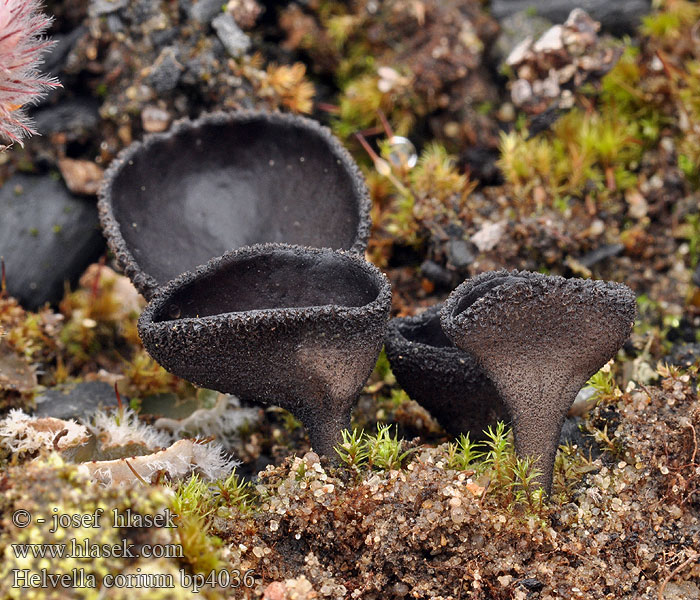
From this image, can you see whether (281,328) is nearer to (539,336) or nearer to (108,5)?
(539,336)

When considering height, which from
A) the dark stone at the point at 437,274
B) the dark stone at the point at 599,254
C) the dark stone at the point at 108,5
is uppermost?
the dark stone at the point at 108,5

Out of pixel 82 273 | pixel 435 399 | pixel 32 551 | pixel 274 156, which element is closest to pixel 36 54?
pixel 274 156

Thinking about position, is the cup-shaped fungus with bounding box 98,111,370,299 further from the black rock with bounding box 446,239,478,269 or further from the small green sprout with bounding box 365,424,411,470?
the small green sprout with bounding box 365,424,411,470

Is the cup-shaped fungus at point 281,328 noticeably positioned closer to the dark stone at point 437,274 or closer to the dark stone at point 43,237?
the dark stone at point 437,274

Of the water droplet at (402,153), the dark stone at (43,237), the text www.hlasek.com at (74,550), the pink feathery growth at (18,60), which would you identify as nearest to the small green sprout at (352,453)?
the text www.hlasek.com at (74,550)

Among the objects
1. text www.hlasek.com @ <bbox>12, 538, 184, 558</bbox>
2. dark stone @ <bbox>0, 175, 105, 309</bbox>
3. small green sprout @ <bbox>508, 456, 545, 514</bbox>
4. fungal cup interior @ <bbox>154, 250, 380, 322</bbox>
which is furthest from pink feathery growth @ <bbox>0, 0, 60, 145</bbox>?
small green sprout @ <bbox>508, 456, 545, 514</bbox>

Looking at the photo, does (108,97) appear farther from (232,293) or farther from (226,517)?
(226,517)
